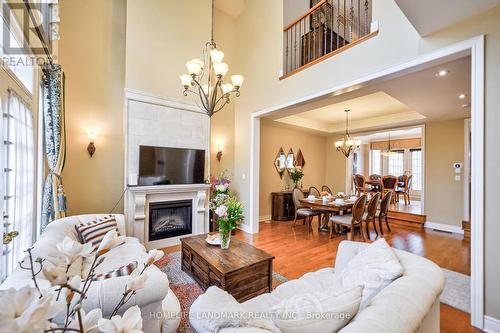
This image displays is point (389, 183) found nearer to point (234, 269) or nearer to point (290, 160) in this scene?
point (290, 160)

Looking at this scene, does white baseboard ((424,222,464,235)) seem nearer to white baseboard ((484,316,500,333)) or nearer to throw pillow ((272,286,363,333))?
white baseboard ((484,316,500,333))

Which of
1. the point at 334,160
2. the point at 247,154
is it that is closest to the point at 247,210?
the point at 247,154

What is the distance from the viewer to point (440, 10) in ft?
6.43

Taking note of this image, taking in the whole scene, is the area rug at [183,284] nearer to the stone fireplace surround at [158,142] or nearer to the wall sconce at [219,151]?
the stone fireplace surround at [158,142]

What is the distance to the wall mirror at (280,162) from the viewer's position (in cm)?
620

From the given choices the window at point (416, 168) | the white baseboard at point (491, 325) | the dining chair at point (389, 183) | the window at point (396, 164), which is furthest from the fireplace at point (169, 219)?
the window at point (416, 168)

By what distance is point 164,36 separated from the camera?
13.3ft

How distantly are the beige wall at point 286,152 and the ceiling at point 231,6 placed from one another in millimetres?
2854

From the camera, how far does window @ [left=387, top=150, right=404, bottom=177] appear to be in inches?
378

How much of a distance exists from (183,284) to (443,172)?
6.05 m

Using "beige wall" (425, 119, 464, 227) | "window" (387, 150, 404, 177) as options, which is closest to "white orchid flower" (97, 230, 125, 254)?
"beige wall" (425, 119, 464, 227)

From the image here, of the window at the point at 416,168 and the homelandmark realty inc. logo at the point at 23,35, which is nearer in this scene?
the homelandmark realty inc. logo at the point at 23,35

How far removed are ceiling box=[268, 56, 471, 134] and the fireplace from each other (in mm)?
2768

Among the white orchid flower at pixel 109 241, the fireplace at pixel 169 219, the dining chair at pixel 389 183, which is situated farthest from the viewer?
the dining chair at pixel 389 183
